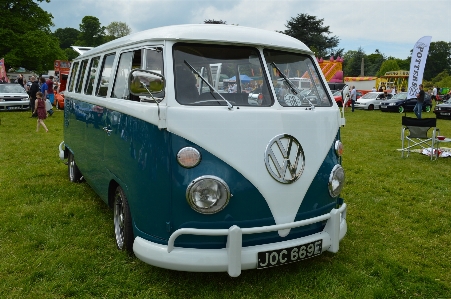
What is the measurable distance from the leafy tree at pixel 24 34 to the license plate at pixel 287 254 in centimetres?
3567

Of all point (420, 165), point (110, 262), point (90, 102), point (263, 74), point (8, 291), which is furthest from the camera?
point (420, 165)

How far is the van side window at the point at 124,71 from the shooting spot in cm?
396

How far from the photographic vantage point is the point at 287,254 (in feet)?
11.2

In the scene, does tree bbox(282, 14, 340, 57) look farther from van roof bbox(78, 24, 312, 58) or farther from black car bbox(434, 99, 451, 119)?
van roof bbox(78, 24, 312, 58)

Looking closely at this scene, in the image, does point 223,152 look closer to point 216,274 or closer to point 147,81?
point 147,81

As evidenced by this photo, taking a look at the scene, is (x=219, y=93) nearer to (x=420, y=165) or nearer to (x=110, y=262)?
(x=110, y=262)

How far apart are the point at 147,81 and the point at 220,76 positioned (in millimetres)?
758

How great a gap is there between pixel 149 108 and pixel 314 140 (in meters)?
1.49

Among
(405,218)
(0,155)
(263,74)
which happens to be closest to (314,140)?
(263,74)

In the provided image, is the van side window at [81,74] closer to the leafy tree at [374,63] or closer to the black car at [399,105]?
the black car at [399,105]

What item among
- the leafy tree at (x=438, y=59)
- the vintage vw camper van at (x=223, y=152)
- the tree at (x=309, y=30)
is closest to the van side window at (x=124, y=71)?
the vintage vw camper van at (x=223, y=152)

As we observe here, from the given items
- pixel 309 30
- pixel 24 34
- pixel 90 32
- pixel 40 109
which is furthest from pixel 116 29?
pixel 40 109

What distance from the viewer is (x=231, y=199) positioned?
3.29m

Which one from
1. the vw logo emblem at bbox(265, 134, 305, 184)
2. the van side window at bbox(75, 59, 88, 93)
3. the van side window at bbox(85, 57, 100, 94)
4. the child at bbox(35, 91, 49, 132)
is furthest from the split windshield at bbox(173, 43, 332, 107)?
the child at bbox(35, 91, 49, 132)
